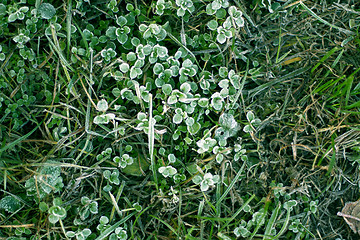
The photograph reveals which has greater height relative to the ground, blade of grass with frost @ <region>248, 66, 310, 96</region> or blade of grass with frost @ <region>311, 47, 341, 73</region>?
blade of grass with frost @ <region>311, 47, 341, 73</region>

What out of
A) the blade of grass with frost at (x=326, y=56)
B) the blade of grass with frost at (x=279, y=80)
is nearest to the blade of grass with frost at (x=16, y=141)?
the blade of grass with frost at (x=279, y=80)

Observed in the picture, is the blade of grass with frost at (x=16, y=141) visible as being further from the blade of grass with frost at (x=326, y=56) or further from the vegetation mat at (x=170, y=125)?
the blade of grass with frost at (x=326, y=56)

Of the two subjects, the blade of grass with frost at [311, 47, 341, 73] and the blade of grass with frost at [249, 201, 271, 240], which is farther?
the blade of grass with frost at [311, 47, 341, 73]

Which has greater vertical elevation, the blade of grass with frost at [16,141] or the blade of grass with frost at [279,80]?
Result: the blade of grass with frost at [279,80]

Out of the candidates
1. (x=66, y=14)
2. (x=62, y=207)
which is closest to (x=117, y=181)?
(x=62, y=207)

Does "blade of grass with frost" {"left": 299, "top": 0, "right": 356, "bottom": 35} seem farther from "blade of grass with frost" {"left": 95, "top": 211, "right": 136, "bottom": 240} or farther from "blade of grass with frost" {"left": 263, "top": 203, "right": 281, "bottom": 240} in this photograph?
"blade of grass with frost" {"left": 95, "top": 211, "right": 136, "bottom": 240}

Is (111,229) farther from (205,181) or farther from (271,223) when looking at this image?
(271,223)

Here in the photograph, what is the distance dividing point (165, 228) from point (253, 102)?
2.79ft

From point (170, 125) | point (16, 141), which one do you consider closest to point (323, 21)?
point (170, 125)

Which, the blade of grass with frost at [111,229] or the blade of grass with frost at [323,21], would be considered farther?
the blade of grass with frost at [323,21]

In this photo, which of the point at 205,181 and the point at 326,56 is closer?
the point at 205,181

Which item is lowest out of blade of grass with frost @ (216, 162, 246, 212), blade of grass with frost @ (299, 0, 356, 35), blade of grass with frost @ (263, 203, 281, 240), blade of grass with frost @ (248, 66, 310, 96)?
blade of grass with frost @ (263, 203, 281, 240)

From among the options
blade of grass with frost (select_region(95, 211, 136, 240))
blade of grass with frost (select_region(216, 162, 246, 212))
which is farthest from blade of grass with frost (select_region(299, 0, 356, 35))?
blade of grass with frost (select_region(95, 211, 136, 240))

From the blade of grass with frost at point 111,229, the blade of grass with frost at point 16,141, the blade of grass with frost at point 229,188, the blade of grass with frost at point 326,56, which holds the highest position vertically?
the blade of grass with frost at point 326,56
